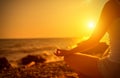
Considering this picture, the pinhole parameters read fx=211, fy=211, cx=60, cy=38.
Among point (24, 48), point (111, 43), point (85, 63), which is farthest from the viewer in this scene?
point (24, 48)

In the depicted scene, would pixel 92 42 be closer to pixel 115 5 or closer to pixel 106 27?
pixel 106 27

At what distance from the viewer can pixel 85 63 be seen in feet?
12.1

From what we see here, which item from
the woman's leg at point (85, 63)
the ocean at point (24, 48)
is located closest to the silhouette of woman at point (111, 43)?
the woman's leg at point (85, 63)

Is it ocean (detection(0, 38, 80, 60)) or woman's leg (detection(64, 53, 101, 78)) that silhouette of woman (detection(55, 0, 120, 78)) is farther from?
ocean (detection(0, 38, 80, 60))

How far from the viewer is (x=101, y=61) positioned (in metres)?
3.26

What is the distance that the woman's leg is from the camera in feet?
11.5

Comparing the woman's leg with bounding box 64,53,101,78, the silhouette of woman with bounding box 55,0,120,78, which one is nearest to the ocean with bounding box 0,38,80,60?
the woman's leg with bounding box 64,53,101,78

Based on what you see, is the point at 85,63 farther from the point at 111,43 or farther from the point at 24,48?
the point at 24,48

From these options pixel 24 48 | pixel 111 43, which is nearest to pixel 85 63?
pixel 111 43

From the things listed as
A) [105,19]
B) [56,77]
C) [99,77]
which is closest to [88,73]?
[99,77]

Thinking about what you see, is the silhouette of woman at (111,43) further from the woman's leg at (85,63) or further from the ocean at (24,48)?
the ocean at (24,48)

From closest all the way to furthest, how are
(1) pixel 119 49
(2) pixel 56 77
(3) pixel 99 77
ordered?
1. (1) pixel 119 49
2. (3) pixel 99 77
3. (2) pixel 56 77

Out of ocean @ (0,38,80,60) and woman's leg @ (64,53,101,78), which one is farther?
ocean @ (0,38,80,60)

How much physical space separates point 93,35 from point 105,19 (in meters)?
0.39
